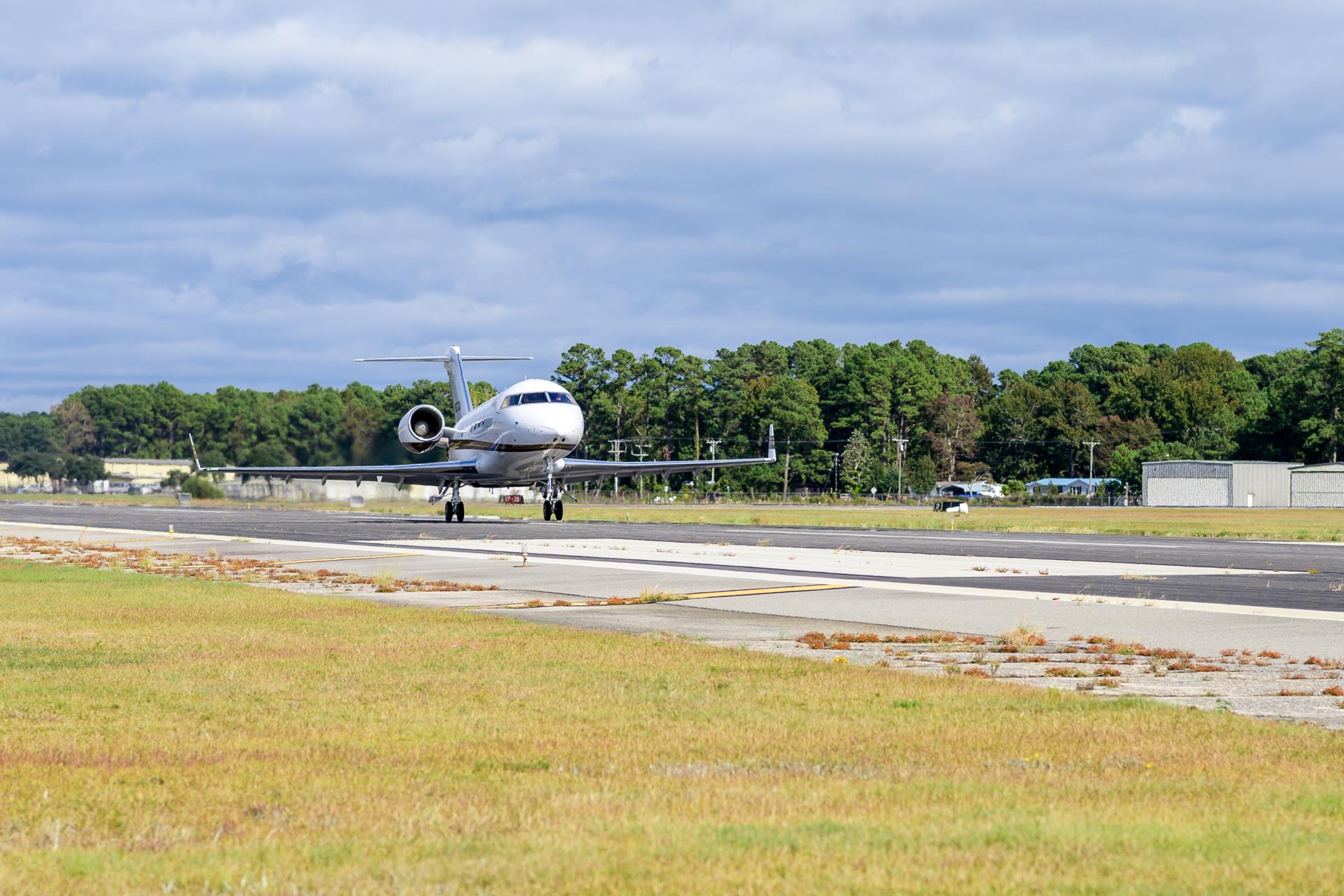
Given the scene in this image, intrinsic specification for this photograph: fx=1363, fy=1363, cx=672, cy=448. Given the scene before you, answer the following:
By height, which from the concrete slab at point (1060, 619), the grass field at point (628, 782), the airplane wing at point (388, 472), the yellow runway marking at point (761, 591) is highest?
the airplane wing at point (388, 472)

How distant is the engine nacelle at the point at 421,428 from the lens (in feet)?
218

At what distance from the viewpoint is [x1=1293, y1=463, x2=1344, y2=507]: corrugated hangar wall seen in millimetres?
118188

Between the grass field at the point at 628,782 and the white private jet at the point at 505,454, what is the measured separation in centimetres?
4166

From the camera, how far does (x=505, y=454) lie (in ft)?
190

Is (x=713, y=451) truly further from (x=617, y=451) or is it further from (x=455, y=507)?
(x=455, y=507)

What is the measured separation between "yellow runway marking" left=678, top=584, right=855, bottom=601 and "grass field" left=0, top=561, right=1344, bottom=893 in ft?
33.5

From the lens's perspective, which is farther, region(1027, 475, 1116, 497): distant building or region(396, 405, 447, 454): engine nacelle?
region(1027, 475, 1116, 497): distant building

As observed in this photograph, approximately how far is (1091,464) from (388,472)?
128 m

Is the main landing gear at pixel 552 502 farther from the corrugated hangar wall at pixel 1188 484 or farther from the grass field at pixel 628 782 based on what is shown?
the corrugated hangar wall at pixel 1188 484

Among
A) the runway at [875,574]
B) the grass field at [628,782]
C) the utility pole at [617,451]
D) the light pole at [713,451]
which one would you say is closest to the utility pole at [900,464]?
the light pole at [713,451]

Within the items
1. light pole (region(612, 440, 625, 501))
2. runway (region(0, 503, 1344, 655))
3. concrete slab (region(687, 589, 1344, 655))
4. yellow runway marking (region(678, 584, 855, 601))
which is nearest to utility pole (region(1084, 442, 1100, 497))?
light pole (region(612, 440, 625, 501))

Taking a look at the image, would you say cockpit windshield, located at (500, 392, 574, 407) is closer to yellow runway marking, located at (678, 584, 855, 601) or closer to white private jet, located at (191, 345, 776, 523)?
white private jet, located at (191, 345, 776, 523)

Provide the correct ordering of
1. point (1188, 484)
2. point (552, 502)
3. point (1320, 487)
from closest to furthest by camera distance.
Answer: point (552, 502) → point (1320, 487) → point (1188, 484)

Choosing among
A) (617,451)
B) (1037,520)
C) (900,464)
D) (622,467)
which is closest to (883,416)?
(900,464)
